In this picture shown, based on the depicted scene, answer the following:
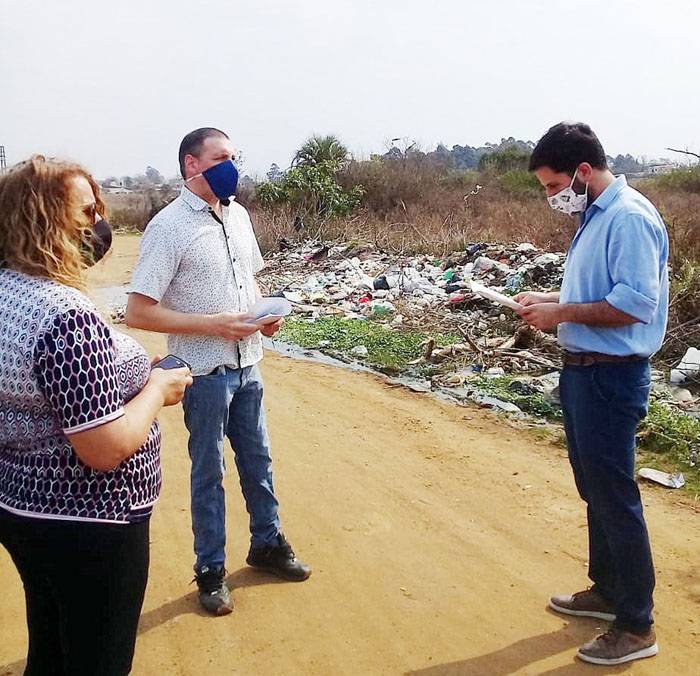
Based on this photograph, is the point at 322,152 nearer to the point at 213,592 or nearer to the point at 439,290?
the point at 439,290

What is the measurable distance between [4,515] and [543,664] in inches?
81.3

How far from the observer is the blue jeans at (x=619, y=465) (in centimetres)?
285

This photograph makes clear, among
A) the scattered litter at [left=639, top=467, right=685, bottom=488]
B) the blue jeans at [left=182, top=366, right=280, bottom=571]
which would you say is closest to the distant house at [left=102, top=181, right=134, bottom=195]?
the blue jeans at [left=182, top=366, right=280, bottom=571]

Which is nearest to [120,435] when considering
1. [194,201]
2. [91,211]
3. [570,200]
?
[91,211]

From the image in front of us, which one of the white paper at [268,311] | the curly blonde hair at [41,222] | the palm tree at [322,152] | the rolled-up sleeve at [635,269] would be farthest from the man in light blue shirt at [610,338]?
the palm tree at [322,152]

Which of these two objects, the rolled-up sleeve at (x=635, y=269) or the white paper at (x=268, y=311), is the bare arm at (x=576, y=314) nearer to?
the rolled-up sleeve at (x=635, y=269)

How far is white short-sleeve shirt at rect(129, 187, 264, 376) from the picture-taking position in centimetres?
316

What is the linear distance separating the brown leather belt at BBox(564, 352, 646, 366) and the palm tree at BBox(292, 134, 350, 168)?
21.6 metres

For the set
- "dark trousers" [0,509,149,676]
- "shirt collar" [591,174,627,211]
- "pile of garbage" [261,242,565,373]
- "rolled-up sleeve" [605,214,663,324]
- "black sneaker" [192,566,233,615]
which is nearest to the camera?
"dark trousers" [0,509,149,676]

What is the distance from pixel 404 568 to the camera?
3.79 meters

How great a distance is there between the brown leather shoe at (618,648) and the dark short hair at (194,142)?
2.49 meters

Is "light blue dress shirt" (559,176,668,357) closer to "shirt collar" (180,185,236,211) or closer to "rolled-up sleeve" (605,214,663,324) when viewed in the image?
"rolled-up sleeve" (605,214,663,324)

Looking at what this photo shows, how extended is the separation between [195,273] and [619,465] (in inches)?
71.5

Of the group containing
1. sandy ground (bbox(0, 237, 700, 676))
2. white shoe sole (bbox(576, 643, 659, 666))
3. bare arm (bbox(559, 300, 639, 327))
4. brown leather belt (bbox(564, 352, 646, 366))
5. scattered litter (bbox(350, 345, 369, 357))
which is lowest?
scattered litter (bbox(350, 345, 369, 357))
